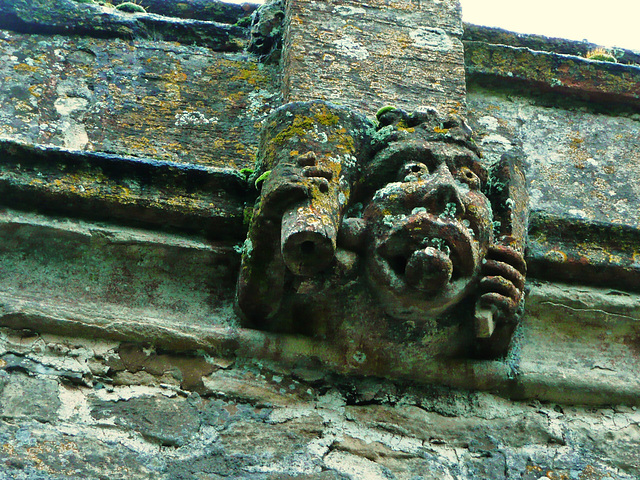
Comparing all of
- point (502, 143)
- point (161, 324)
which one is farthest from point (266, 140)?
point (502, 143)

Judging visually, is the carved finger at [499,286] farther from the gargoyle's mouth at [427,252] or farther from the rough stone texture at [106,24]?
the rough stone texture at [106,24]

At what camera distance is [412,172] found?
105 inches

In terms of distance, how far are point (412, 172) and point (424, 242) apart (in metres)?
0.29

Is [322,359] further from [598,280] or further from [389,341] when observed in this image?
[598,280]

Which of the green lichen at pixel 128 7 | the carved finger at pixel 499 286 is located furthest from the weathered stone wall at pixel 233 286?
the carved finger at pixel 499 286

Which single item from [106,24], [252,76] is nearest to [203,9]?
[106,24]

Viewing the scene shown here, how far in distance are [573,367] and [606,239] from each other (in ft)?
1.57

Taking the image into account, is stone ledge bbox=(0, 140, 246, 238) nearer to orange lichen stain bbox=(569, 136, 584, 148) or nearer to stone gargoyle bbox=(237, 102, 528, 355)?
stone gargoyle bbox=(237, 102, 528, 355)

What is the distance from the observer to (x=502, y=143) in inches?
140

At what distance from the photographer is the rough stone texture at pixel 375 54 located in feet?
10.8

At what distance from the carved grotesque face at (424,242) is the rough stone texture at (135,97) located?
85cm

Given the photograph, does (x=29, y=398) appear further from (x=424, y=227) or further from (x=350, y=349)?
(x=424, y=227)

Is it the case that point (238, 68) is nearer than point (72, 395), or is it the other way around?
point (72, 395)

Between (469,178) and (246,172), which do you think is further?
(246,172)
